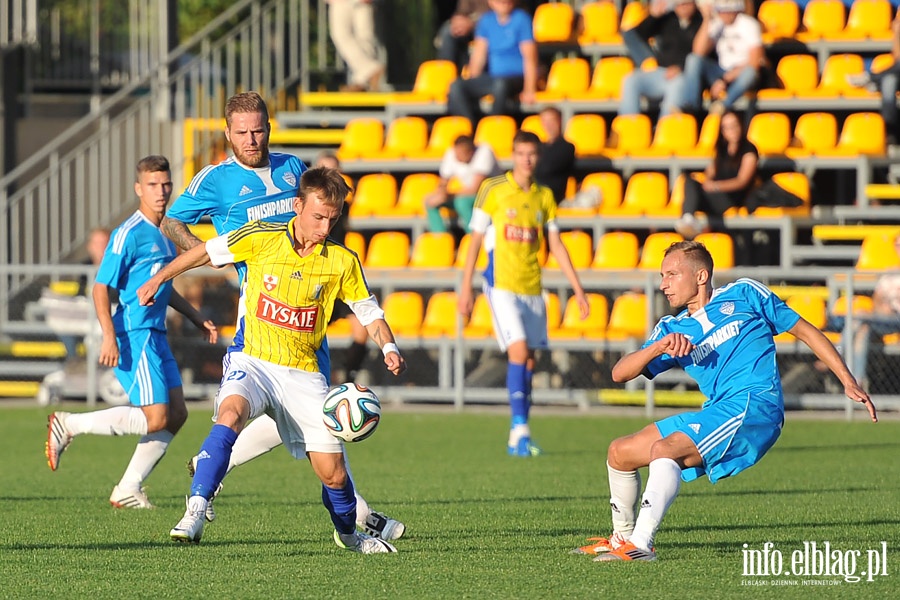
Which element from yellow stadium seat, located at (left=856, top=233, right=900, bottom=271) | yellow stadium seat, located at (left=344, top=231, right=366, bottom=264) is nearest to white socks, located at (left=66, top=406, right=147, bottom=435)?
yellow stadium seat, located at (left=344, top=231, right=366, bottom=264)

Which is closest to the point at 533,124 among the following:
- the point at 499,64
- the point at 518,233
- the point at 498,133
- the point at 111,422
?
the point at 498,133

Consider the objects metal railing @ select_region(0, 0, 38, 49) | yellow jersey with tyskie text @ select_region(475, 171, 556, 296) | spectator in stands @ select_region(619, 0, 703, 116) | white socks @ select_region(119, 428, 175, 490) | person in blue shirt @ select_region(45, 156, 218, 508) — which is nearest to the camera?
white socks @ select_region(119, 428, 175, 490)

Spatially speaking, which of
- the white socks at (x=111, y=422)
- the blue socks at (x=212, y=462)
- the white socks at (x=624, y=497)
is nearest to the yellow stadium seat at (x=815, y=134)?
the white socks at (x=111, y=422)

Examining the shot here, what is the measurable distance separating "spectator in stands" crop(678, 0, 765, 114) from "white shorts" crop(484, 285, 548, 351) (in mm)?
5974

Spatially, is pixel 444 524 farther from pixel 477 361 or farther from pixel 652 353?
pixel 477 361

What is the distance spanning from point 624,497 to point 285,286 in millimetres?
1666

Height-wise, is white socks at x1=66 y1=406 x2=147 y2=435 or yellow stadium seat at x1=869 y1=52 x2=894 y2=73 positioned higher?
yellow stadium seat at x1=869 y1=52 x2=894 y2=73

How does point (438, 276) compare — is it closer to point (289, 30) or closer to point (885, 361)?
point (885, 361)

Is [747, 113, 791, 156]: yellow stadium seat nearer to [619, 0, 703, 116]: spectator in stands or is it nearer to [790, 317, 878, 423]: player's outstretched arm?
[619, 0, 703, 116]: spectator in stands

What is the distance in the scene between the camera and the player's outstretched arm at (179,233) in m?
7.22

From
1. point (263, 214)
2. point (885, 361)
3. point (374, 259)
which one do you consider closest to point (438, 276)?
point (374, 259)

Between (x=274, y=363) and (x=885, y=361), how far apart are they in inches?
327

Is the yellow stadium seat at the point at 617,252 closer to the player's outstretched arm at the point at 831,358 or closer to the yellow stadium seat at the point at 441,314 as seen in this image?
the yellow stadium seat at the point at 441,314

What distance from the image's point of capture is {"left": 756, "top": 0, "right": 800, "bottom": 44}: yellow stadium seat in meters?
17.7
